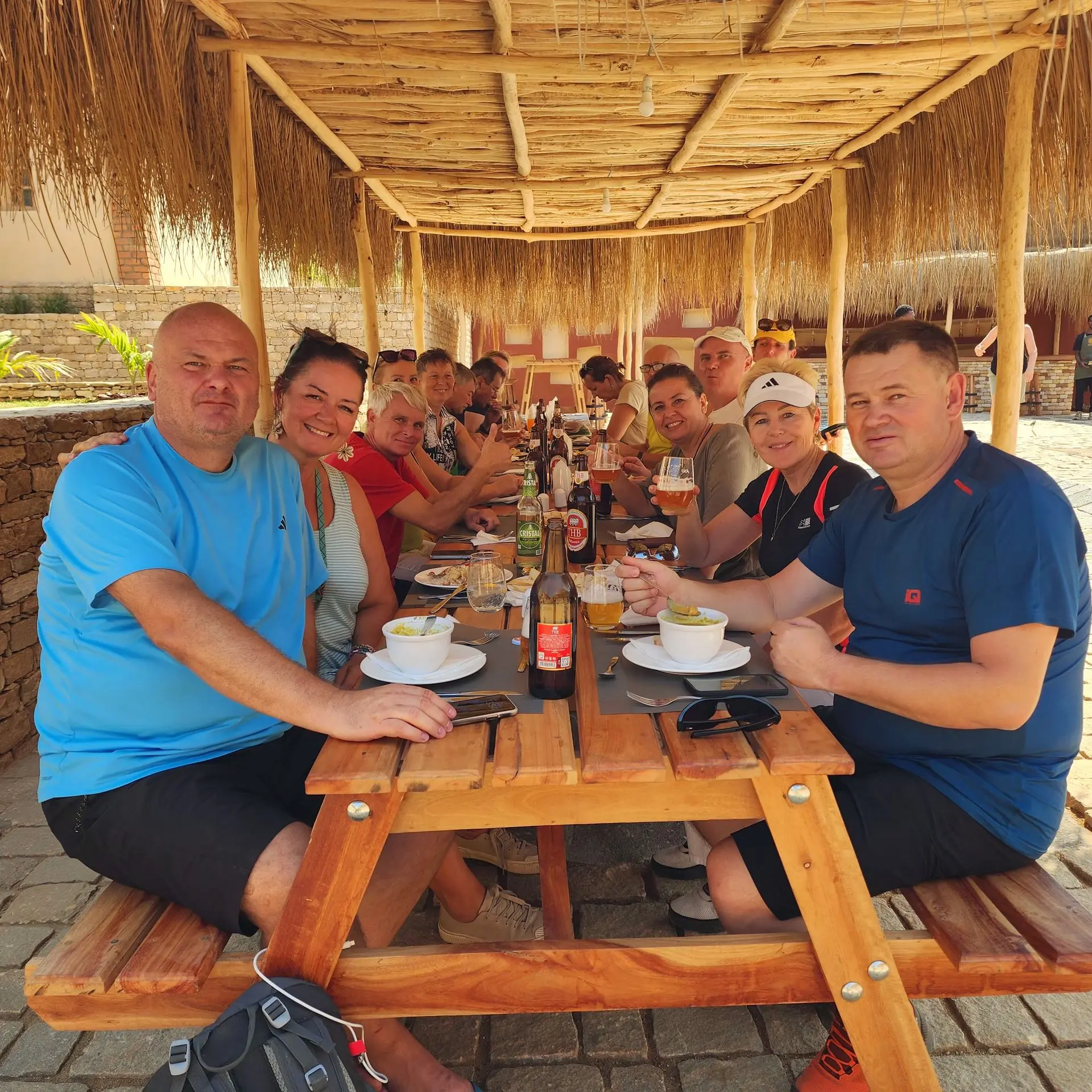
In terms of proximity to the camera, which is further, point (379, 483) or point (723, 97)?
point (723, 97)

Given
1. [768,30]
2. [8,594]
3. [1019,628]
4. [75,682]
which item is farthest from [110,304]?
[1019,628]

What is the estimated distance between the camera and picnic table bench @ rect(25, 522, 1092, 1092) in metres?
1.33

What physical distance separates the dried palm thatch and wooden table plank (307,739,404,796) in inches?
99.2

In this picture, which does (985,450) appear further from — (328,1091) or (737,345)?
(737,345)

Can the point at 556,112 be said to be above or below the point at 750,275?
above

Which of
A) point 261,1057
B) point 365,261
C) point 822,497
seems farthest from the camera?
point 365,261

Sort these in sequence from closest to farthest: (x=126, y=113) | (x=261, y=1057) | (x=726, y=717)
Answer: (x=261, y=1057)
(x=726, y=717)
(x=126, y=113)

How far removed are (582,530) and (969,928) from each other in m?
1.75

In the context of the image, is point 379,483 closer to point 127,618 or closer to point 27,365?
point 127,618

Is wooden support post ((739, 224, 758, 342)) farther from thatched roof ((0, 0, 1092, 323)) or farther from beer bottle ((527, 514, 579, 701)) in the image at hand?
beer bottle ((527, 514, 579, 701))

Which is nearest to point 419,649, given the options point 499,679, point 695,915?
point 499,679

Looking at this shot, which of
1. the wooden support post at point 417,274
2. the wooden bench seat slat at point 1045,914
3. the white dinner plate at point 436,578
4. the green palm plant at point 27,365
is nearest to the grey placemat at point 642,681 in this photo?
the wooden bench seat slat at point 1045,914

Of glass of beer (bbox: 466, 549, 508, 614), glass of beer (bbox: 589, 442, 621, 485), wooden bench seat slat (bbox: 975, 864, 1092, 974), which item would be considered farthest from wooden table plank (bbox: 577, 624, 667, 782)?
glass of beer (bbox: 589, 442, 621, 485)

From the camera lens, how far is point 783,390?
270 centimetres
